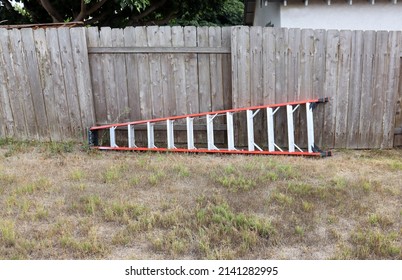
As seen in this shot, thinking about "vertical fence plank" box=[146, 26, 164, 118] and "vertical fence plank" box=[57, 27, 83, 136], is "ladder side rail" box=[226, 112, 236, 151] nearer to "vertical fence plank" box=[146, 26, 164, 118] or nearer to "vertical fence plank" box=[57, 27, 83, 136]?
"vertical fence plank" box=[146, 26, 164, 118]

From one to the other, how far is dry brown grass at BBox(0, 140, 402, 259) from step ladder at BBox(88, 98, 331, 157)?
21cm

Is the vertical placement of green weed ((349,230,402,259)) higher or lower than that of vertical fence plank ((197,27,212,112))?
lower

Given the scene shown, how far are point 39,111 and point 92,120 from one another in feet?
2.83

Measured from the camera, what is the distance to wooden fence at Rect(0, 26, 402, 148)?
552cm

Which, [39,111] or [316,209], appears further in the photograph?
[39,111]

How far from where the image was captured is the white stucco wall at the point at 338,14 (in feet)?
24.6

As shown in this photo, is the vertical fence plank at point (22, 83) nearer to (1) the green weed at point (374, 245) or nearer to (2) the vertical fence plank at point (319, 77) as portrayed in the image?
(2) the vertical fence plank at point (319, 77)

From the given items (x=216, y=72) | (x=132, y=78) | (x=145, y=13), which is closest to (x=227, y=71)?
(x=216, y=72)

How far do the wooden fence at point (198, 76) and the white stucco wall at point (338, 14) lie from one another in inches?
88.3

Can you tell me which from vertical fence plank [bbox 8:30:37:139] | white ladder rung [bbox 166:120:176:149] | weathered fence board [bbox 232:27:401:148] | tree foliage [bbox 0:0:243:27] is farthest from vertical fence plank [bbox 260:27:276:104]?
tree foliage [bbox 0:0:243:27]

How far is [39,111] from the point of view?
5961 millimetres
